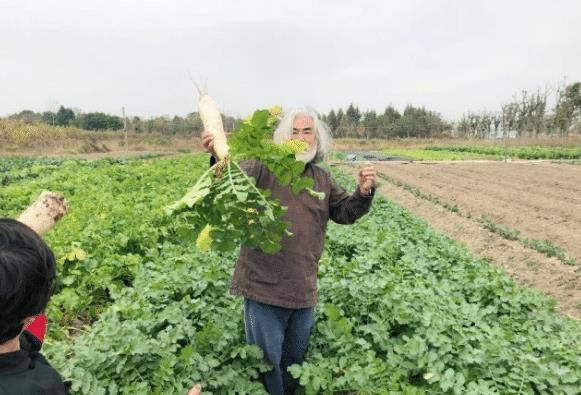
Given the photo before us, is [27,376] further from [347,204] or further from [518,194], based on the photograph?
[518,194]

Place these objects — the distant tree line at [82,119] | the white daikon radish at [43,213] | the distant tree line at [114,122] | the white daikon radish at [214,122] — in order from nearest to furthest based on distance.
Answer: the white daikon radish at [43,213], the white daikon radish at [214,122], the distant tree line at [114,122], the distant tree line at [82,119]

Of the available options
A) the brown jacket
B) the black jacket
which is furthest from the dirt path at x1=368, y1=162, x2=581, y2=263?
the black jacket

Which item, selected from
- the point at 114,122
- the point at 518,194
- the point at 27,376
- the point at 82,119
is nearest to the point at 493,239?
the point at 518,194

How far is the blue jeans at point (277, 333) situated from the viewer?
302 cm

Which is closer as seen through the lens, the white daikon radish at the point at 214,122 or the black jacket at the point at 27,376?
the black jacket at the point at 27,376

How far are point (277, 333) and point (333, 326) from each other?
528mm

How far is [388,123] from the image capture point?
67.2m

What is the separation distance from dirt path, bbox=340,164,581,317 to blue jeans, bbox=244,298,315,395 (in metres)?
3.32

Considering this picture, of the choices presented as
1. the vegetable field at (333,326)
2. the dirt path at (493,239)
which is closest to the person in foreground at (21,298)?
the vegetable field at (333,326)

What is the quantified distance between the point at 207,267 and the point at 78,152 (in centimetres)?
3843

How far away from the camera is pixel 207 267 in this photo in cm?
492

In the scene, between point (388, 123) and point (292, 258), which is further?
point (388, 123)

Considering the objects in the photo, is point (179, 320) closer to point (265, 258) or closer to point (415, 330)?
point (265, 258)

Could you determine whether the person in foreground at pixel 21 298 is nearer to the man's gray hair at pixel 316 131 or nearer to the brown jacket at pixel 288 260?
the brown jacket at pixel 288 260
